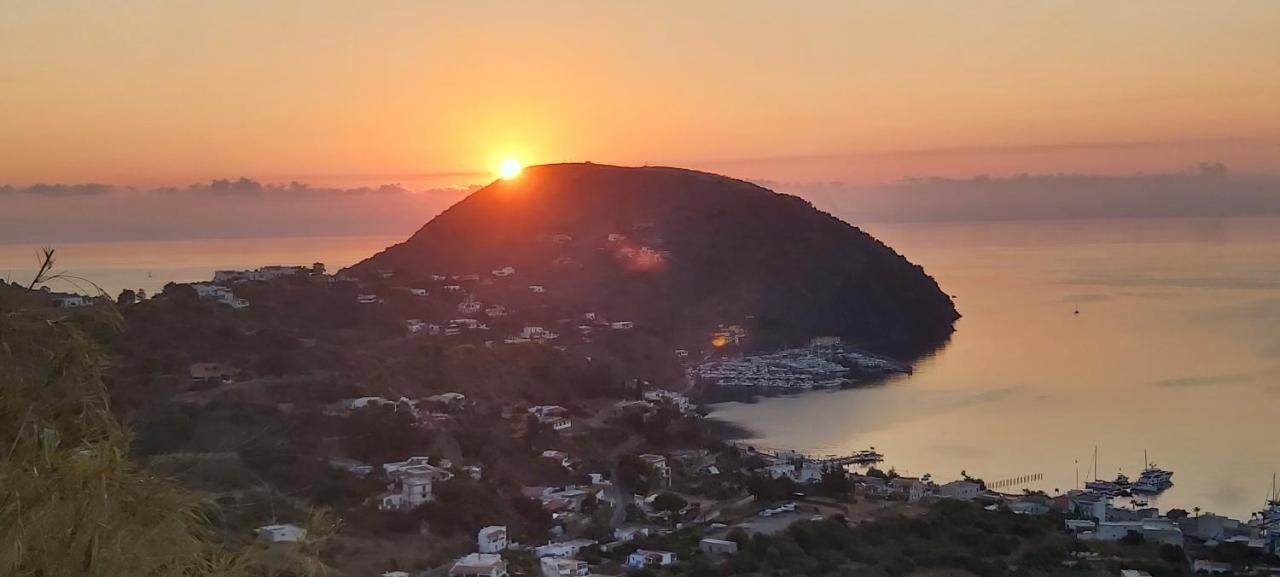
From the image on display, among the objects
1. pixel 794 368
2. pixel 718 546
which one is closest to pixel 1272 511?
pixel 718 546

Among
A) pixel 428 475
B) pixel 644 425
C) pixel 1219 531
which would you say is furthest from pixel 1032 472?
pixel 428 475

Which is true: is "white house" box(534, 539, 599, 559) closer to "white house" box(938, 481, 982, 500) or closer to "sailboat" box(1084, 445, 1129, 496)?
"white house" box(938, 481, 982, 500)

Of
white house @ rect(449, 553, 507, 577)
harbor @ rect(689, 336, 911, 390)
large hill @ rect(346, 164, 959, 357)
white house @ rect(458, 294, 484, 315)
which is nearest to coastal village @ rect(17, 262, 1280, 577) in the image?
white house @ rect(449, 553, 507, 577)

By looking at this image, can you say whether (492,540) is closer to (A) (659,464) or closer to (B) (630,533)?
(B) (630,533)

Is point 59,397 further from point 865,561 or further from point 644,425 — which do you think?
point 644,425

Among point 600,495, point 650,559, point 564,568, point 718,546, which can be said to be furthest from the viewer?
point 600,495
